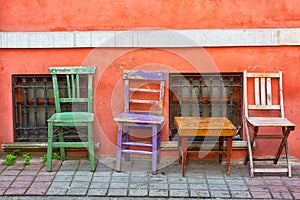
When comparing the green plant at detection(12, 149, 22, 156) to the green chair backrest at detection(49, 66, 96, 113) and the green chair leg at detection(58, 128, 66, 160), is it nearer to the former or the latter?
the green chair leg at detection(58, 128, 66, 160)

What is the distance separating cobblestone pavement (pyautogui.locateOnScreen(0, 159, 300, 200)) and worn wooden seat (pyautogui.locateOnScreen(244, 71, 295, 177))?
0.81ft

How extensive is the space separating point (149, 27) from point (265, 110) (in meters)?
1.85

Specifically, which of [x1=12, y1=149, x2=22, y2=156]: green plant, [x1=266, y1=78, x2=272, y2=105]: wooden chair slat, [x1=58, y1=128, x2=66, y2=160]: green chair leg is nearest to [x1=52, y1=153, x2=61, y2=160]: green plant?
[x1=58, y1=128, x2=66, y2=160]: green chair leg

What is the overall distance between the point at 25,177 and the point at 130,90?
5.51ft

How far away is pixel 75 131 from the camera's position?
5570 millimetres

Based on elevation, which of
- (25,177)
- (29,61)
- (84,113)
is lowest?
(25,177)

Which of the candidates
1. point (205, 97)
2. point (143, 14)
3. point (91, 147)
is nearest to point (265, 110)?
point (205, 97)

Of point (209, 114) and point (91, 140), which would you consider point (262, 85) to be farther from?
point (91, 140)

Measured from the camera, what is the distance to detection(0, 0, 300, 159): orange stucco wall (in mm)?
5219

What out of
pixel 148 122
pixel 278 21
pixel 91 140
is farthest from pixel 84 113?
pixel 278 21

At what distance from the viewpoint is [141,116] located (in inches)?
203

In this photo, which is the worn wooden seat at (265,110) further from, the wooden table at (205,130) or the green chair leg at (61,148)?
the green chair leg at (61,148)

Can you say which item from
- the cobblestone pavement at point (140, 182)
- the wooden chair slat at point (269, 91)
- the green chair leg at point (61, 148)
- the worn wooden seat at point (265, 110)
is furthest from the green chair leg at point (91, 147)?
the wooden chair slat at point (269, 91)

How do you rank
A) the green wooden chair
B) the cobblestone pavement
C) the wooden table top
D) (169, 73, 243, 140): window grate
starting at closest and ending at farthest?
the cobblestone pavement, the wooden table top, the green wooden chair, (169, 73, 243, 140): window grate
